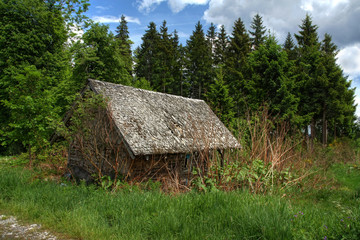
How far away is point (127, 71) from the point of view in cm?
2531

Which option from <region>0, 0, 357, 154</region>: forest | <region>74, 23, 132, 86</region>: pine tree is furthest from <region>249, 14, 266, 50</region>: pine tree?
<region>74, 23, 132, 86</region>: pine tree

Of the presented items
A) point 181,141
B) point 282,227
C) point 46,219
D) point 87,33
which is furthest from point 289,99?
point 46,219

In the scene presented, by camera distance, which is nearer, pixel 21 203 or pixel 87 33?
pixel 21 203

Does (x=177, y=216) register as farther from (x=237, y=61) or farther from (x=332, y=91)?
(x=237, y=61)

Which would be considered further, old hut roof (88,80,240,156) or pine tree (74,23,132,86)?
pine tree (74,23,132,86)

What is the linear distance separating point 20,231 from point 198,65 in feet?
101

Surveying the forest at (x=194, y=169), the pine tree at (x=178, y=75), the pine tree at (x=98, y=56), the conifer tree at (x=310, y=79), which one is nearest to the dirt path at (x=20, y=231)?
the forest at (x=194, y=169)

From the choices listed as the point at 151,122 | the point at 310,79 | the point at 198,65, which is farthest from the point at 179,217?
the point at 198,65

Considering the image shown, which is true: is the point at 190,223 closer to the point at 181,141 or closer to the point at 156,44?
the point at 181,141

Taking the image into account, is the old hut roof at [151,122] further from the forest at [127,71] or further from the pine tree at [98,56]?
the pine tree at [98,56]

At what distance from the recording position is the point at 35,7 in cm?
1948

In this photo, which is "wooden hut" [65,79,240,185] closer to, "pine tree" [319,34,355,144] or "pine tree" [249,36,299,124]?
"pine tree" [249,36,299,124]

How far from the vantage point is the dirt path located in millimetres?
4332

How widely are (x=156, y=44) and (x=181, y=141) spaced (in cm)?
2833
